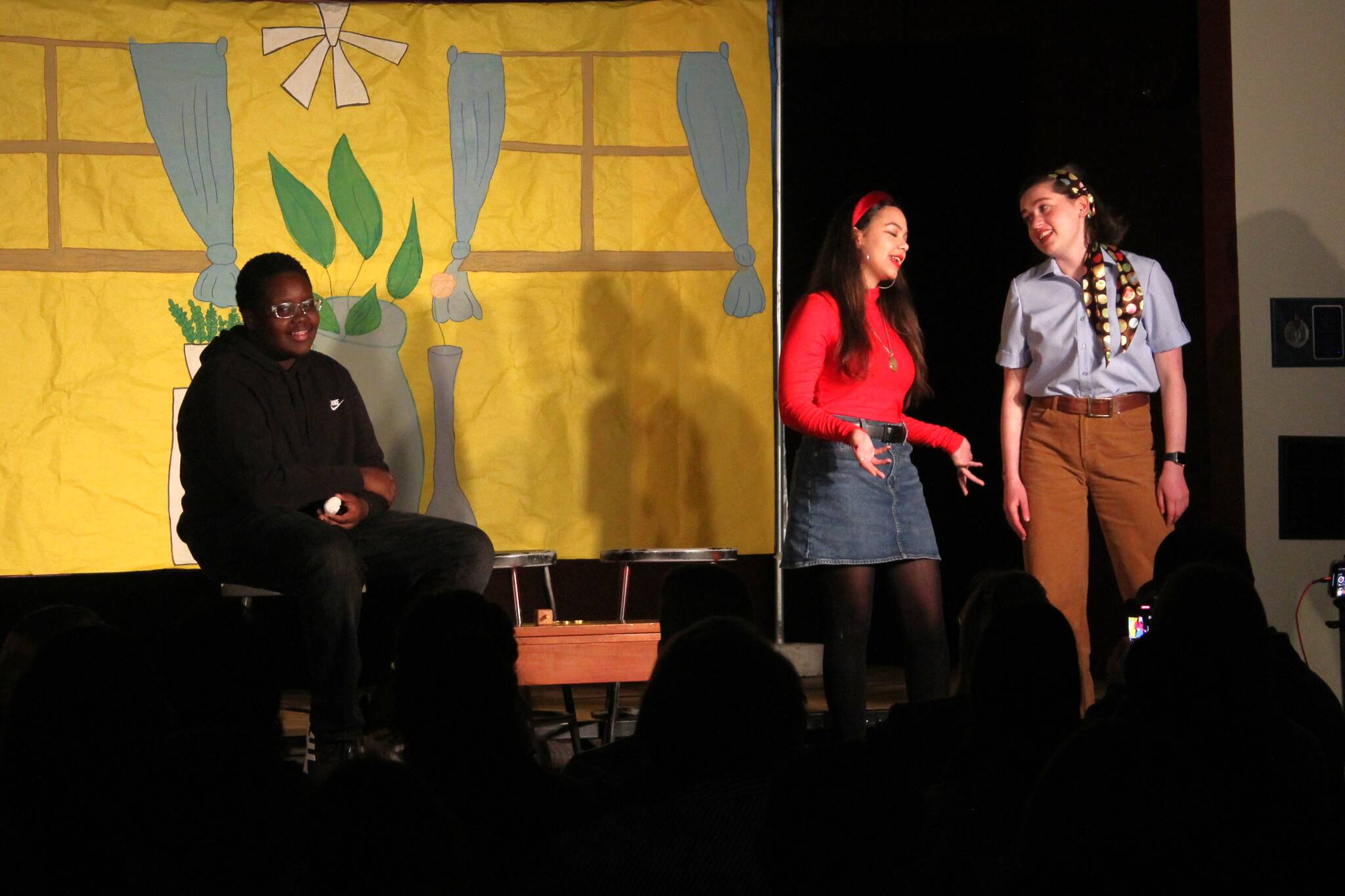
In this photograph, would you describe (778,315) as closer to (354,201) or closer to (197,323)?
(354,201)

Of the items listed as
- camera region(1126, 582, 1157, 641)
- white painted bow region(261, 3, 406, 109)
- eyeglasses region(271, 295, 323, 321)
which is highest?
white painted bow region(261, 3, 406, 109)

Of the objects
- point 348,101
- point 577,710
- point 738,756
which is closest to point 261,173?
point 348,101

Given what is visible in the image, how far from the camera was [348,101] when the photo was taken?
465cm

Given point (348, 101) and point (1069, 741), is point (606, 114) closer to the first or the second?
point (348, 101)

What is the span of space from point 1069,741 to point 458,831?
0.55 m

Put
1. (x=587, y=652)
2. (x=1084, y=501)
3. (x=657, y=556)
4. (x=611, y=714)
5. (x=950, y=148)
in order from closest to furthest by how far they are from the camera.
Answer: (x=1084, y=501), (x=587, y=652), (x=611, y=714), (x=657, y=556), (x=950, y=148)

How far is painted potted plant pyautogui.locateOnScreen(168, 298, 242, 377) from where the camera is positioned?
4.55 meters

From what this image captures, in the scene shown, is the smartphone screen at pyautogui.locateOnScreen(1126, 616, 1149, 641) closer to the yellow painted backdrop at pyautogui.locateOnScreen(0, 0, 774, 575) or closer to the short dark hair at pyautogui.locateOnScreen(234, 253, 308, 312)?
the yellow painted backdrop at pyautogui.locateOnScreen(0, 0, 774, 575)

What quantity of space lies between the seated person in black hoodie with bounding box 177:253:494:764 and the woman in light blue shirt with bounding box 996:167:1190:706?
1.46 m

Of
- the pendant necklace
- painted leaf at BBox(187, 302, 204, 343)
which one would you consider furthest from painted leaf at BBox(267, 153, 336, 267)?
the pendant necklace

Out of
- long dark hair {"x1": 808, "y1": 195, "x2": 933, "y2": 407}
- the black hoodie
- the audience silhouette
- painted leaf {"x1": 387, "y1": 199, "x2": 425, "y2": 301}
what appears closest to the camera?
the audience silhouette

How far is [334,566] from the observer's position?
10.5ft

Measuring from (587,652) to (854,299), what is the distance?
1234 mm

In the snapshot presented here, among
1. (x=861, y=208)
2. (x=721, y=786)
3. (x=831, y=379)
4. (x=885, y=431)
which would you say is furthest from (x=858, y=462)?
(x=721, y=786)
